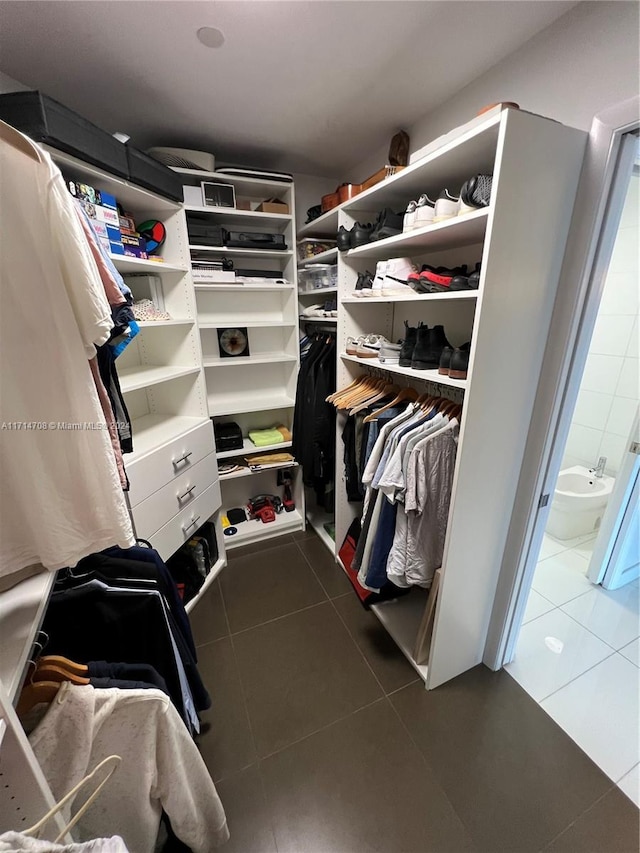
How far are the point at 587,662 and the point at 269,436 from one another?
2.12m

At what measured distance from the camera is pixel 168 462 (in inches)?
64.8

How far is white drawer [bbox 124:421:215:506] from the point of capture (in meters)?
1.44

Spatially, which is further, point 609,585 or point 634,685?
Answer: point 609,585

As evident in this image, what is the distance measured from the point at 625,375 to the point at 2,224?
3.07m

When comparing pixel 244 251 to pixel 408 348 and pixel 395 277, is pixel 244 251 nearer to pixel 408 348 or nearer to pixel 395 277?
pixel 395 277

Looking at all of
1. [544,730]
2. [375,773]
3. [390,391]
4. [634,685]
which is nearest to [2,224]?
[390,391]

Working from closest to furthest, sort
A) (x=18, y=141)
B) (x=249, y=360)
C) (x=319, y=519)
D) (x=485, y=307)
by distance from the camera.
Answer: (x=18, y=141) < (x=485, y=307) < (x=249, y=360) < (x=319, y=519)

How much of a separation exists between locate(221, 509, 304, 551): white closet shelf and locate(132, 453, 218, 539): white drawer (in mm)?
591

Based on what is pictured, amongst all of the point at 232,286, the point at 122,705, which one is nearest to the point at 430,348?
the point at 232,286

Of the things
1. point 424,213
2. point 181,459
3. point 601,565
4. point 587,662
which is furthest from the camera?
point 601,565

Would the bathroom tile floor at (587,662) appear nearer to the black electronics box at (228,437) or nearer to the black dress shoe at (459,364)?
the black dress shoe at (459,364)

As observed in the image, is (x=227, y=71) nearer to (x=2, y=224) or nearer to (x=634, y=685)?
(x=2, y=224)

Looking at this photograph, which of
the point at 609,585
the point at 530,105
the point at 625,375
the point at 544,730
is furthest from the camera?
the point at 625,375

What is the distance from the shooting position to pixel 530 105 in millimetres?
1147
